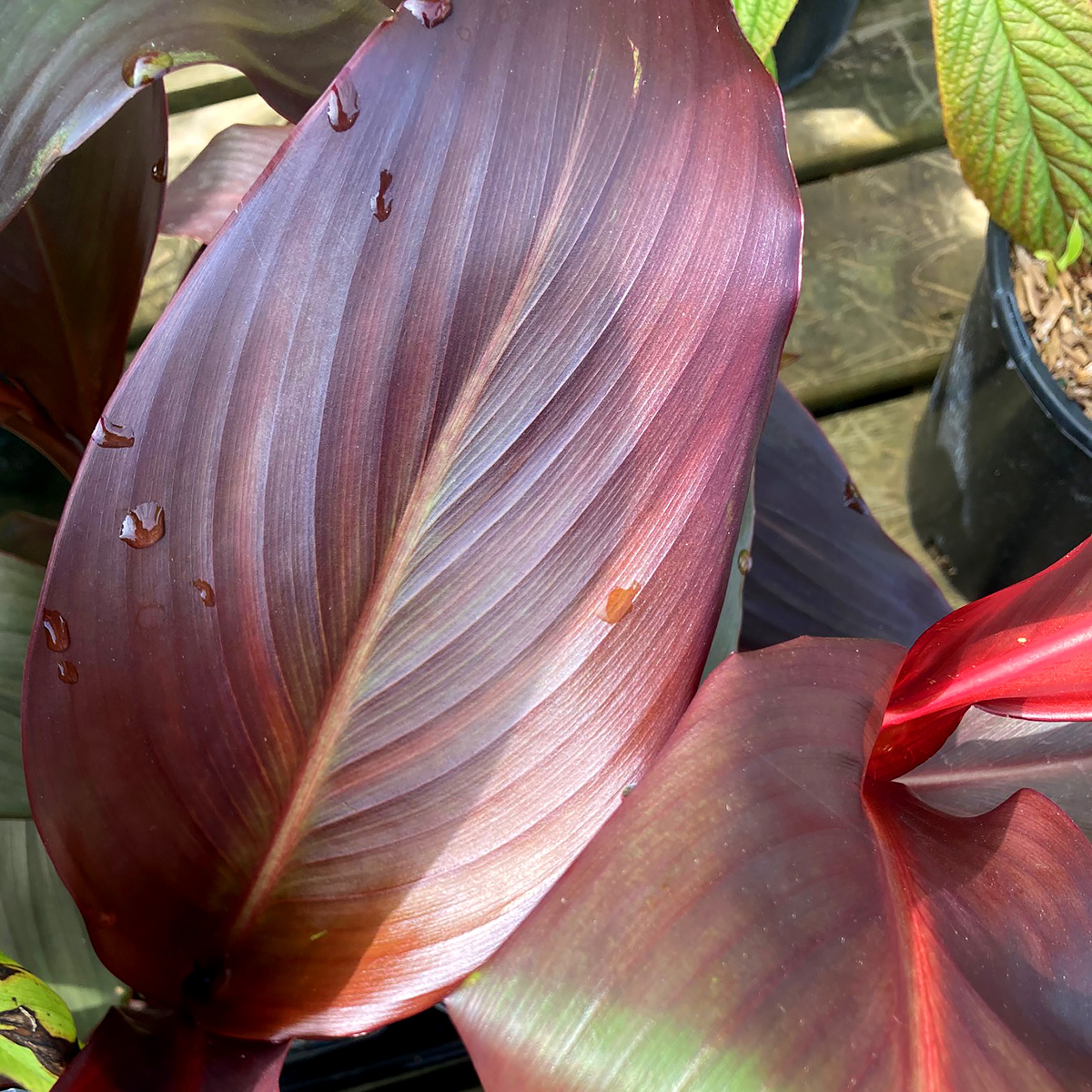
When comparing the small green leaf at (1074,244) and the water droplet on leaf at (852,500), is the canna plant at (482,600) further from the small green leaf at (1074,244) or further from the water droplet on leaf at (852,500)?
the small green leaf at (1074,244)

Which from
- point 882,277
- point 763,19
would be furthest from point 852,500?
point 882,277

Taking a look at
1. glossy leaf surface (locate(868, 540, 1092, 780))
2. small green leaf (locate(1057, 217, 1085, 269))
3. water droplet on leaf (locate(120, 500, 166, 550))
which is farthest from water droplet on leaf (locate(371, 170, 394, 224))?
small green leaf (locate(1057, 217, 1085, 269))

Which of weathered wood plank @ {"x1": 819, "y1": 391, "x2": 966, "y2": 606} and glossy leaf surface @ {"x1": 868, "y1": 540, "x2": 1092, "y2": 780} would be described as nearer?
glossy leaf surface @ {"x1": 868, "y1": 540, "x2": 1092, "y2": 780}

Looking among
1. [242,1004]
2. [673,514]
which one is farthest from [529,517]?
[242,1004]

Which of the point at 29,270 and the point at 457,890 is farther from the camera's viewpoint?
the point at 29,270

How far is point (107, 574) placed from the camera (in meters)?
0.29

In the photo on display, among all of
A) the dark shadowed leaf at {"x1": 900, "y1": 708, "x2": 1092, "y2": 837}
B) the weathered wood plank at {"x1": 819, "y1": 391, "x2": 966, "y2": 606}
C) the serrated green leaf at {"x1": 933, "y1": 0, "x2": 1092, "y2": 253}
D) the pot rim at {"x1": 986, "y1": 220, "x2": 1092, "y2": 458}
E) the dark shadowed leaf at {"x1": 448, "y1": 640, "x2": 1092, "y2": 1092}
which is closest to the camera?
the dark shadowed leaf at {"x1": 448, "y1": 640, "x2": 1092, "y2": 1092}

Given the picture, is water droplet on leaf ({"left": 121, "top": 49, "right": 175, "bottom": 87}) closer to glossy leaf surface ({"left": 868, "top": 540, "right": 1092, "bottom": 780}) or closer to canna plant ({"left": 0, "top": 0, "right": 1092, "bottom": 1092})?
canna plant ({"left": 0, "top": 0, "right": 1092, "bottom": 1092})

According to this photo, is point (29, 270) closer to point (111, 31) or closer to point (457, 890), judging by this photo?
point (111, 31)

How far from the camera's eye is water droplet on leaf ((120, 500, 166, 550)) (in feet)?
0.95

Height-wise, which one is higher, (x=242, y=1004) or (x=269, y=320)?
(x=269, y=320)

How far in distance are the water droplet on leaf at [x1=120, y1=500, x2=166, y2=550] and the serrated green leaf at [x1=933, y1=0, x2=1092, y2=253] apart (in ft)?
1.59

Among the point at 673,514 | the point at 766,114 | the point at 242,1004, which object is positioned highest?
the point at 766,114

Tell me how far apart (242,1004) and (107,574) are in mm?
161
